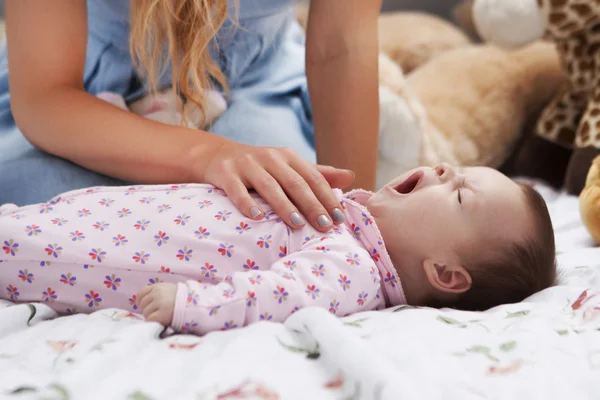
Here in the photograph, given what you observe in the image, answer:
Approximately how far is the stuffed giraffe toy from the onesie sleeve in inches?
31.0

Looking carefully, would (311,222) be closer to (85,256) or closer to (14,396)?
(85,256)

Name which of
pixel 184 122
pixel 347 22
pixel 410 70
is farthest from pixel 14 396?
pixel 410 70

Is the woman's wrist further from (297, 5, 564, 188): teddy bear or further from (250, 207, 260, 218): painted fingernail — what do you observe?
(297, 5, 564, 188): teddy bear

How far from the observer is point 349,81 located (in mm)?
1220

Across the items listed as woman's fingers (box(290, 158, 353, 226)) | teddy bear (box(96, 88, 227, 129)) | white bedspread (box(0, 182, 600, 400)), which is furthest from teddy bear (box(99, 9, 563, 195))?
white bedspread (box(0, 182, 600, 400))

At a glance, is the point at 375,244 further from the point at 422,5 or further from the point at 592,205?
the point at 422,5

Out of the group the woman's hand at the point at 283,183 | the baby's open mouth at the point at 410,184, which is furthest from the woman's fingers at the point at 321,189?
the baby's open mouth at the point at 410,184

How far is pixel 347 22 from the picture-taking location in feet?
3.99

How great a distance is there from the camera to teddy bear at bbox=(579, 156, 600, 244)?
1067mm

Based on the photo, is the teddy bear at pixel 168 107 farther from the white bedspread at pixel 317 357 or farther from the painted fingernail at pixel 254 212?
the white bedspread at pixel 317 357

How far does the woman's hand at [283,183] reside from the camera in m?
0.87

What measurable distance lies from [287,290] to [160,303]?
0.46ft

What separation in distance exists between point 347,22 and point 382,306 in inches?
21.7

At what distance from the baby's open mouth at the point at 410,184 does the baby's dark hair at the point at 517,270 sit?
145 millimetres
